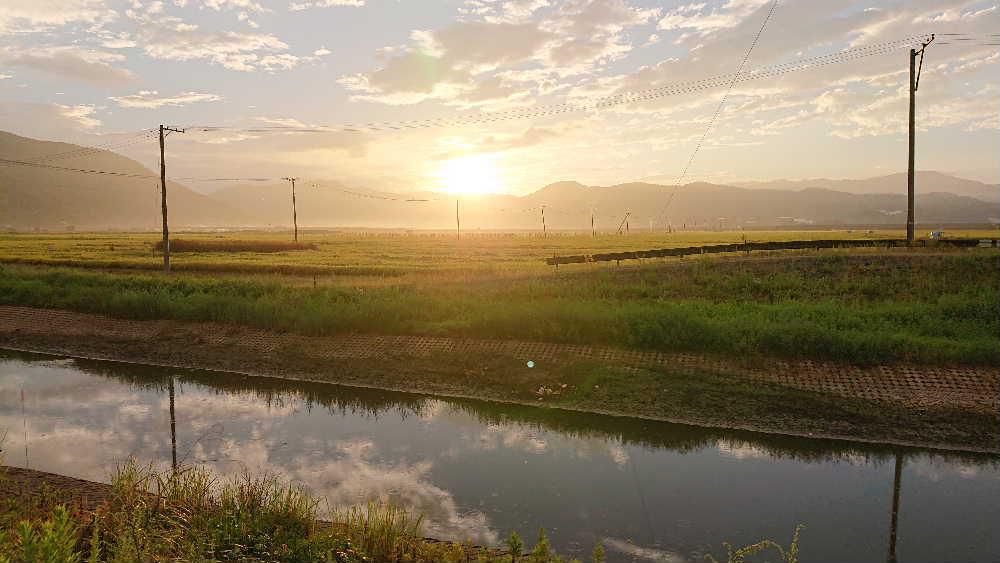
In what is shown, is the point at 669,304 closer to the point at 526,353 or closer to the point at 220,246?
the point at 526,353

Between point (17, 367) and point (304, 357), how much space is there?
1436cm

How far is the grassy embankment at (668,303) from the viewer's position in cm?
2600

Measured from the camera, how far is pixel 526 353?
27469 mm

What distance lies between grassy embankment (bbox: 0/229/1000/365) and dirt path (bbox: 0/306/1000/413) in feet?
2.43

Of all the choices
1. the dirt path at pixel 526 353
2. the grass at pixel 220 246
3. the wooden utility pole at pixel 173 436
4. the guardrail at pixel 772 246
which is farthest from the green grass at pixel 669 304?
the grass at pixel 220 246

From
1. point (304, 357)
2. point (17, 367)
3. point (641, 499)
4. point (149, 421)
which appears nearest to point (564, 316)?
point (304, 357)

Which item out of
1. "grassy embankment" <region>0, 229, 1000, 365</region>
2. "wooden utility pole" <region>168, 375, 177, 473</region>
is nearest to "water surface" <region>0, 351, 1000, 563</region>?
"wooden utility pole" <region>168, 375, 177, 473</region>

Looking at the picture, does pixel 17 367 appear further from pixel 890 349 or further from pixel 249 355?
pixel 890 349

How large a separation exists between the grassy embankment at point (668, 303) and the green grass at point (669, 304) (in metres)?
0.08

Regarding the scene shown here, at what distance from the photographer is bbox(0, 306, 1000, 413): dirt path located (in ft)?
72.2

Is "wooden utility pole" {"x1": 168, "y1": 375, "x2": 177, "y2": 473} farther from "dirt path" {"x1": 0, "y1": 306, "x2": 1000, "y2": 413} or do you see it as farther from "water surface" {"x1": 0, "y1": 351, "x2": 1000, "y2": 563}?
"dirt path" {"x1": 0, "y1": 306, "x2": 1000, "y2": 413}

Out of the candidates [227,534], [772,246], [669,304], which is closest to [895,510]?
[227,534]

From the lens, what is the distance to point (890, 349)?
2420 cm

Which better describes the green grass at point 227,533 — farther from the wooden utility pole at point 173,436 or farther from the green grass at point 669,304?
the green grass at point 669,304
